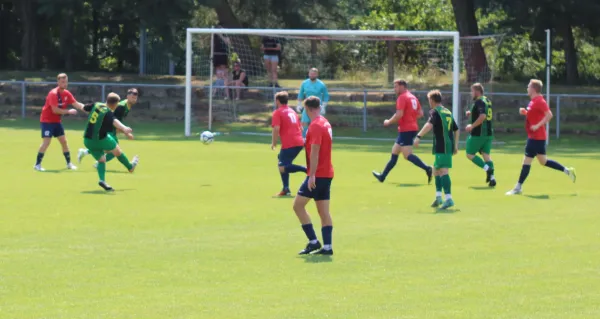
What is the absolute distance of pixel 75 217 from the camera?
628 inches

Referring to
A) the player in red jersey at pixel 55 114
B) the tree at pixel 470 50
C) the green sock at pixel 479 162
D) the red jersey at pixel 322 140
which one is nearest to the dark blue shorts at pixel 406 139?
the green sock at pixel 479 162

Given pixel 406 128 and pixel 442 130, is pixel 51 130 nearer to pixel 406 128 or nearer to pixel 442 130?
pixel 406 128

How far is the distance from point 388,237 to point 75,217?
4443 millimetres

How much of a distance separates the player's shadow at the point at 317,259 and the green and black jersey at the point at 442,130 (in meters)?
4.80

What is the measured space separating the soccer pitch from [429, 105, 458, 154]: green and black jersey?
3.08 ft

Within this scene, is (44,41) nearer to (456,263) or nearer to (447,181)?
(447,181)

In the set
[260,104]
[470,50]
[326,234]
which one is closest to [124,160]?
[326,234]

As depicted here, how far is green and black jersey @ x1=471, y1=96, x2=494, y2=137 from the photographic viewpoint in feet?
66.9

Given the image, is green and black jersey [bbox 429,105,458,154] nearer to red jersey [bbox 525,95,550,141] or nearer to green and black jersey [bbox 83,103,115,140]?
red jersey [bbox 525,95,550,141]

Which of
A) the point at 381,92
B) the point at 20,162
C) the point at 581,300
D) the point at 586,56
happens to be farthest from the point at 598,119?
the point at 581,300

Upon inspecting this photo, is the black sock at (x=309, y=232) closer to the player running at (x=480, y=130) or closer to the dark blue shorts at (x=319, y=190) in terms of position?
the dark blue shorts at (x=319, y=190)

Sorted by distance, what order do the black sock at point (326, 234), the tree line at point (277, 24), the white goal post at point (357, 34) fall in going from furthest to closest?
the tree line at point (277, 24), the white goal post at point (357, 34), the black sock at point (326, 234)

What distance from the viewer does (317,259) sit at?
12.6m

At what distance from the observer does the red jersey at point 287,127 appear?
61.4ft
